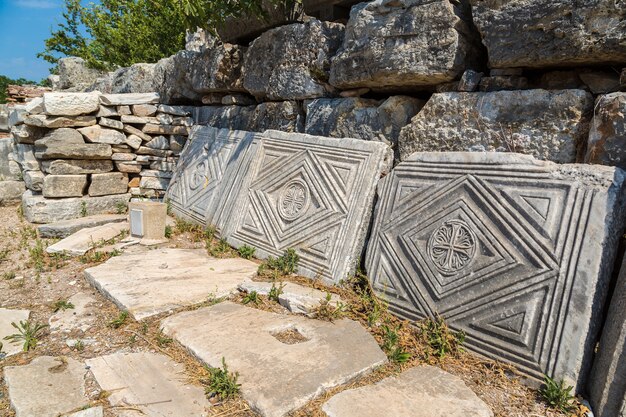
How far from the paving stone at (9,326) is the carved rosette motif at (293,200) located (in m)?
1.71

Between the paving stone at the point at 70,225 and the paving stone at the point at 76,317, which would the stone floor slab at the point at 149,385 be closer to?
the paving stone at the point at 76,317

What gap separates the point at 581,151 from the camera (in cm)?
234

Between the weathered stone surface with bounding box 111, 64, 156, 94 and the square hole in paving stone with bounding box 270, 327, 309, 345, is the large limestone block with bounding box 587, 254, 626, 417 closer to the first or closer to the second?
the square hole in paving stone with bounding box 270, 327, 309, 345

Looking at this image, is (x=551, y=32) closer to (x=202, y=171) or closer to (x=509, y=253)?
(x=509, y=253)

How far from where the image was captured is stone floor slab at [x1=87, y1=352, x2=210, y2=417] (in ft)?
5.28

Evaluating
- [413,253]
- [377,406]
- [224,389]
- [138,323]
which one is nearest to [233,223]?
[138,323]

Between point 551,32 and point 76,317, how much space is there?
10.0ft

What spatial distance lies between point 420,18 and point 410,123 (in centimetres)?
69

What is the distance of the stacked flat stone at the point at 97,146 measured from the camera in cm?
461

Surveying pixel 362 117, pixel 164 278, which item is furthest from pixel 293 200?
pixel 164 278

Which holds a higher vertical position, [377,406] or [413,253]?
[413,253]

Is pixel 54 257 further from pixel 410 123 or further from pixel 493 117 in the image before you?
pixel 493 117

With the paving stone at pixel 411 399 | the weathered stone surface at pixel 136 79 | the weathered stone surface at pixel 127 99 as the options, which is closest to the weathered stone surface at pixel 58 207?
the weathered stone surface at pixel 127 99

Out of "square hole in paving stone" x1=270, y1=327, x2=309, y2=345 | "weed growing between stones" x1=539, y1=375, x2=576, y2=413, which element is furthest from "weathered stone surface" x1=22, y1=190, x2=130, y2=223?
"weed growing between stones" x1=539, y1=375, x2=576, y2=413
